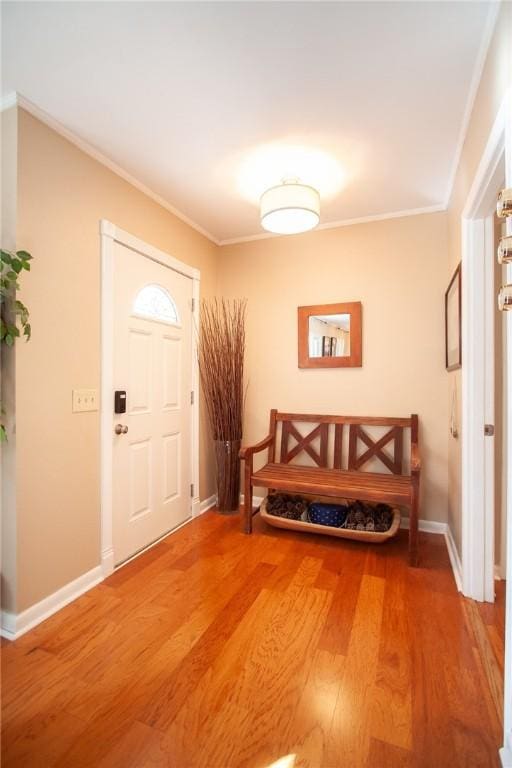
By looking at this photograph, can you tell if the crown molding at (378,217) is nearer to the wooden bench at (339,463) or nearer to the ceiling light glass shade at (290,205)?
the ceiling light glass shade at (290,205)

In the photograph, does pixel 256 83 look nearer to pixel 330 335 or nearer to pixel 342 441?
pixel 330 335

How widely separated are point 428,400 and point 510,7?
80.5 inches

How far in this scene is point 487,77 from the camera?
52.8 inches

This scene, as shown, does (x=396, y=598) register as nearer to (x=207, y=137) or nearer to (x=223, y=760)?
(x=223, y=760)

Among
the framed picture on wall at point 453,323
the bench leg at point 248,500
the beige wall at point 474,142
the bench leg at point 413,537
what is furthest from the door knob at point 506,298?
the bench leg at point 248,500

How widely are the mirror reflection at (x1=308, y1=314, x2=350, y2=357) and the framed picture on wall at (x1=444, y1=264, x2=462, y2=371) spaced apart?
696 millimetres

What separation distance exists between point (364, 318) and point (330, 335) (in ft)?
0.96

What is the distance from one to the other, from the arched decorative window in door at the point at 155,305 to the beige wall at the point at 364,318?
76cm

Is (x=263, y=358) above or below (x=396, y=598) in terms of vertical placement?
above

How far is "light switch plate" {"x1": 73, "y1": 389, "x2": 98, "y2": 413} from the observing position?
1804 millimetres

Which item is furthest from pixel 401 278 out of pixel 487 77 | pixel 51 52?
pixel 51 52

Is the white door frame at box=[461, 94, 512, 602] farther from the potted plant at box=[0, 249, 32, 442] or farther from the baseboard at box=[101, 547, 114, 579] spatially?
the potted plant at box=[0, 249, 32, 442]

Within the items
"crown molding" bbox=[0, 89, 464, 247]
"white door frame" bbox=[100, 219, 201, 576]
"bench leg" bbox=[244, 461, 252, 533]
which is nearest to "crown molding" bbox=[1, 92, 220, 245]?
"crown molding" bbox=[0, 89, 464, 247]

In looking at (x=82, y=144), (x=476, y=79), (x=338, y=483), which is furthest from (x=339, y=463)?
(x=82, y=144)
